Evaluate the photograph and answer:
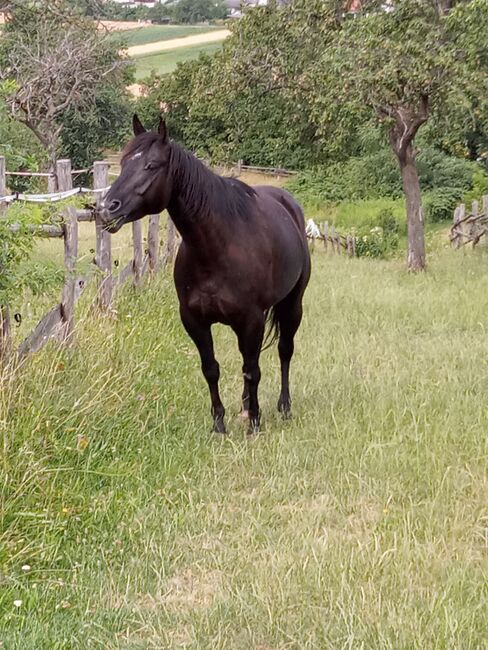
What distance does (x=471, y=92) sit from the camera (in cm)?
1242

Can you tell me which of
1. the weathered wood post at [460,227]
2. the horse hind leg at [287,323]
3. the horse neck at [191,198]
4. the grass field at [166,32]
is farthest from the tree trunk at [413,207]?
the grass field at [166,32]

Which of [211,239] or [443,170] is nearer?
[211,239]

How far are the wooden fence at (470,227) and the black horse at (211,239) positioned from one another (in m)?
15.0

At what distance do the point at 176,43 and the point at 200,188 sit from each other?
5802 centimetres

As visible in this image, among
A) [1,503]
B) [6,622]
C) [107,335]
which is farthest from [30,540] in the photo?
[107,335]

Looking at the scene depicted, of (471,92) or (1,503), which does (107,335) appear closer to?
(1,503)

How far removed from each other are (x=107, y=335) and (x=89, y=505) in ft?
6.99

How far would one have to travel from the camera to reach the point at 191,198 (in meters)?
4.52

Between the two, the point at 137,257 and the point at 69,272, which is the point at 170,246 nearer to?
the point at 137,257

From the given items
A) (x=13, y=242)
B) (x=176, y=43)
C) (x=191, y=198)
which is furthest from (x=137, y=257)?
(x=176, y=43)

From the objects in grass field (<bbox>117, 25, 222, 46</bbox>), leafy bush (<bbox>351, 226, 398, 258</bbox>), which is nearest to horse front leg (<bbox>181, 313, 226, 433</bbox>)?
leafy bush (<bbox>351, 226, 398, 258</bbox>)

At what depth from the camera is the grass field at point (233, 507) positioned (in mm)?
2908

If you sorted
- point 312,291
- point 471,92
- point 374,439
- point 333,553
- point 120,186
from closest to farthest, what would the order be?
point 333,553 → point 120,186 → point 374,439 → point 312,291 → point 471,92

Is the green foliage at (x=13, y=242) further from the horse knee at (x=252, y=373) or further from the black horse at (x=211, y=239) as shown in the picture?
the horse knee at (x=252, y=373)
